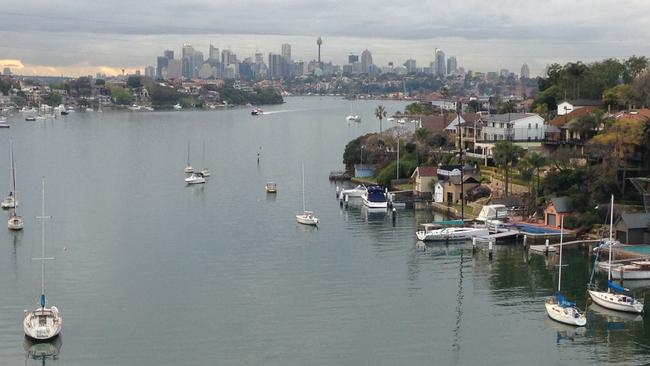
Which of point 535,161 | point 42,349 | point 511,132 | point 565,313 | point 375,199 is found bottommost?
point 42,349

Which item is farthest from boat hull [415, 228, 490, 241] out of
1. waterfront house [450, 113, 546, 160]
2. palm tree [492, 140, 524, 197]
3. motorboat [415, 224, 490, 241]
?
waterfront house [450, 113, 546, 160]

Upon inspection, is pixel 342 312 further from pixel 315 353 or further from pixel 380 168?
pixel 380 168

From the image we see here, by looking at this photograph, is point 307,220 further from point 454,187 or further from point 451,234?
point 454,187

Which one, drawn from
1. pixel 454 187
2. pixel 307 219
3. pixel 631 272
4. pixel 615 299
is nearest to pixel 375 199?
pixel 454 187

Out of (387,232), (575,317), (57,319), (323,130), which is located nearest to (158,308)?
(57,319)

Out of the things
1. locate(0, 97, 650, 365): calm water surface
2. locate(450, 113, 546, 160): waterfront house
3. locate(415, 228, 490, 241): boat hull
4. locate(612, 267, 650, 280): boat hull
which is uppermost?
locate(450, 113, 546, 160): waterfront house

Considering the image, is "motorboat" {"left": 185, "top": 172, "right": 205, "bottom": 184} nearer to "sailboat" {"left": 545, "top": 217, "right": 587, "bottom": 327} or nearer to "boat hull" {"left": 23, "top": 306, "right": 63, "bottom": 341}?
"boat hull" {"left": 23, "top": 306, "right": 63, "bottom": 341}
